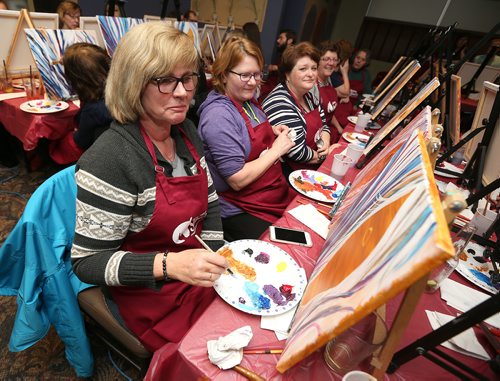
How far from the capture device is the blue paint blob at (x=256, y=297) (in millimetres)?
866

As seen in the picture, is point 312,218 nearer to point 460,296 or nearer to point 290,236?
point 290,236

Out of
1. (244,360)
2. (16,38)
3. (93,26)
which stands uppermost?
(93,26)

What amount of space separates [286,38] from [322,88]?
9.35 feet

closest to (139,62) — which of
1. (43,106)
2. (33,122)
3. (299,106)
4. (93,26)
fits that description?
(299,106)

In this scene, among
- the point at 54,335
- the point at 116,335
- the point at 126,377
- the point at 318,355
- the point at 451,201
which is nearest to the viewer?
the point at 451,201

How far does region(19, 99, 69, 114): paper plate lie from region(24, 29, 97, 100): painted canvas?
0.43ft

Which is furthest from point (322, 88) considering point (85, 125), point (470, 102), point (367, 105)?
point (470, 102)

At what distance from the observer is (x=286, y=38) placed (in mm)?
5473

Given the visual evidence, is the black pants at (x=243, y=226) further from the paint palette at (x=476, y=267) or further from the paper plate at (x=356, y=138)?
the paper plate at (x=356, y=138)

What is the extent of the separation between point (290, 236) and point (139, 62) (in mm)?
849

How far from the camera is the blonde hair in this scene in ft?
3.07

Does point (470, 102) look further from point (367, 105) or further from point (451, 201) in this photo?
point (451, 201)

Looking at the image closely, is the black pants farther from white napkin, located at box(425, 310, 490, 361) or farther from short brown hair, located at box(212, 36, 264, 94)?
white napkin, located at box(425, 310, 490, 361)

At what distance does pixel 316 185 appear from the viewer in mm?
1657
